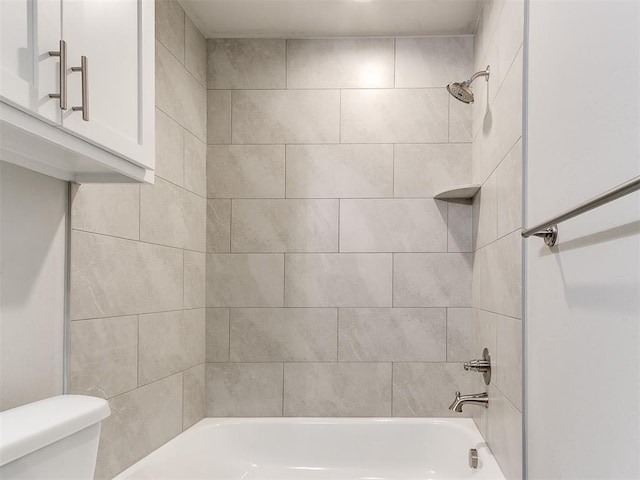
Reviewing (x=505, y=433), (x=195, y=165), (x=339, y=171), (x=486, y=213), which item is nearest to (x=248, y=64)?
(x=195, y=165)

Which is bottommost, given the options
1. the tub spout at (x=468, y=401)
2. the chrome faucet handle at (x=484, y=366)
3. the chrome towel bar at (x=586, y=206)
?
the tub spout at (x=468, y=401)

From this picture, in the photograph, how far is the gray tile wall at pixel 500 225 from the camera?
5.77 feet

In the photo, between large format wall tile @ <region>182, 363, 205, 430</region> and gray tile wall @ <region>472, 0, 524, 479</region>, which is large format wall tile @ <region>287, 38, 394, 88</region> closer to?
gray tile wall @ <region>472, 0, 524, 479</region>

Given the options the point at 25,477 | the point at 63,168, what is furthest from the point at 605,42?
the point at 25,477

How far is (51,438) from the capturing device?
1197 millimetres

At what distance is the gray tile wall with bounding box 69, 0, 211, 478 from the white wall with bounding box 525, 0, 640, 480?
130 cm

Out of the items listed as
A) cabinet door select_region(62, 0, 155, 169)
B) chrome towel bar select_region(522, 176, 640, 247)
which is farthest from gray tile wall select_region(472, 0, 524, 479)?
cabinet door select_region(62, 0, 155, 169)

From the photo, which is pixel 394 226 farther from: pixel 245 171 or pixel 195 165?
pixel 195 165

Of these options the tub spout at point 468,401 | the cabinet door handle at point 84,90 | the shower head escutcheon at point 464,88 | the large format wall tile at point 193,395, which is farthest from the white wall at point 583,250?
the large format wall tile at point 193,395

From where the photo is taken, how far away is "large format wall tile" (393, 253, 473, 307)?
279cm

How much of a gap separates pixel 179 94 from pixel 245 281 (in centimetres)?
95

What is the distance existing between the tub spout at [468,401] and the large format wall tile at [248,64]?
174 centimetres

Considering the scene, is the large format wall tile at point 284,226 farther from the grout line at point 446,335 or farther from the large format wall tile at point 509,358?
the large format wall tile at point 509,358

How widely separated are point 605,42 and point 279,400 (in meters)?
2.22
